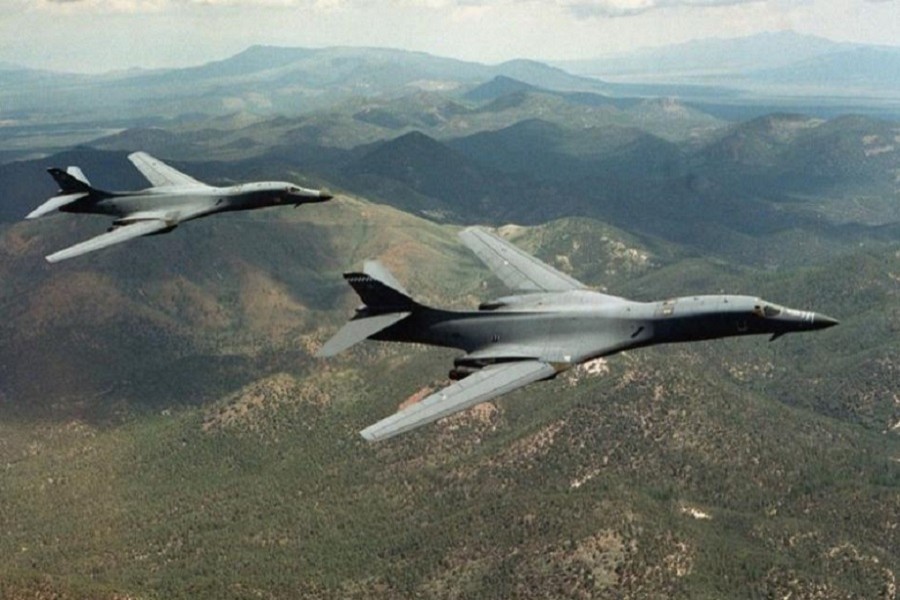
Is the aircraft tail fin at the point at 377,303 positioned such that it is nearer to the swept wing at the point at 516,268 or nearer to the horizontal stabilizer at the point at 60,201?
the swept wing at the point at 516,268

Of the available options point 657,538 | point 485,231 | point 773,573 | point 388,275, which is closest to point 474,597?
point 657,538

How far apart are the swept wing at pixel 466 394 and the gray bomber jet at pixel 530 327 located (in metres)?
0.09

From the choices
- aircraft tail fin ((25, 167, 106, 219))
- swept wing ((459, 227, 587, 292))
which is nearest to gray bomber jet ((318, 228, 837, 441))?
swept wing ((459, 227, 587, 292))

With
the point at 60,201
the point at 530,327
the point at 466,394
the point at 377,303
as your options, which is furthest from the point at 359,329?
the point at 60,201

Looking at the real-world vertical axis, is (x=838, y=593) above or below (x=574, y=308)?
below

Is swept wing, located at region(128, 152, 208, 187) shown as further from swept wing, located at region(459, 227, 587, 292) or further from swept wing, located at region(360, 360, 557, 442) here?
swept wing, located at region(360, 360, 557, 442)

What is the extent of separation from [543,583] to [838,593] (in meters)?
64.2

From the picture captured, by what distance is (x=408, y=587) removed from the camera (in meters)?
191

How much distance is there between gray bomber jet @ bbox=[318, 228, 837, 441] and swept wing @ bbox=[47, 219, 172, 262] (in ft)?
98.0

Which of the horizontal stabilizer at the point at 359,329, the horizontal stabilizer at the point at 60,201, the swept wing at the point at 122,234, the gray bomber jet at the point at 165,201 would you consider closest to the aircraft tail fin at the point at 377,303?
the horizontal stabilizer at the point at 359,329

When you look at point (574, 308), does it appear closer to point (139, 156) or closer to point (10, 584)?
point (139, 156)

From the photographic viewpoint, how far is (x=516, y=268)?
8544 centimetres

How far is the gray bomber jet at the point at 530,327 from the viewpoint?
210 ft

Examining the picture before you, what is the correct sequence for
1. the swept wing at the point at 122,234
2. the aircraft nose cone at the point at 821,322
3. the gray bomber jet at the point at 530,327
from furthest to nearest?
the swept wing at the point at 122,234 → the gray bomber jet at the point at 530,327 → the aircraft nose cone at the point at 821,322
